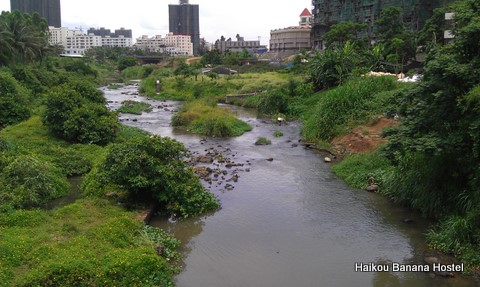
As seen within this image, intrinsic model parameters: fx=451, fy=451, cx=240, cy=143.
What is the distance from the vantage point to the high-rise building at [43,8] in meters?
149

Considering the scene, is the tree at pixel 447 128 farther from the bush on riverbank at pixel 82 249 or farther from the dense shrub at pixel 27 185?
the dense shrub at pixel 27 185

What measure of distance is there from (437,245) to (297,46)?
11963 cm

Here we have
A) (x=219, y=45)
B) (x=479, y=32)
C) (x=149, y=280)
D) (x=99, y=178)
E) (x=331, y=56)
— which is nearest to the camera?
(x=149, y=280)

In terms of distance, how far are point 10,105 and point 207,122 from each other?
12.7 metres

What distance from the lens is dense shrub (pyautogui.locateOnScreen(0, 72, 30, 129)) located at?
93.0 feet

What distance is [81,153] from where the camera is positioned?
2091 cm

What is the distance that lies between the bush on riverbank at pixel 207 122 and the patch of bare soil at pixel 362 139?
758 cm

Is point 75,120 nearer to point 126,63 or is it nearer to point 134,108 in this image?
point 134,108

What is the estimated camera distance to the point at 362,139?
2306 cm

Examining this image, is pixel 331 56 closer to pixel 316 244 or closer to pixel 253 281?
→ pixel 316 244

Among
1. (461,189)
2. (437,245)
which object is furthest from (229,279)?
(461,189)

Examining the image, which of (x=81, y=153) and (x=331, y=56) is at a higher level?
(x=331, y=56)

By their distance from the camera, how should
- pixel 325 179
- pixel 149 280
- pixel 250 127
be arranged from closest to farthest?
pixel 149 280 < pixel 325 179 < pixel 250 127

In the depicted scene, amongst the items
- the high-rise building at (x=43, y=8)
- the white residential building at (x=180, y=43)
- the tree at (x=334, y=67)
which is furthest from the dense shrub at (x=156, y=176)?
the white residential building at (x=180, y=43)
